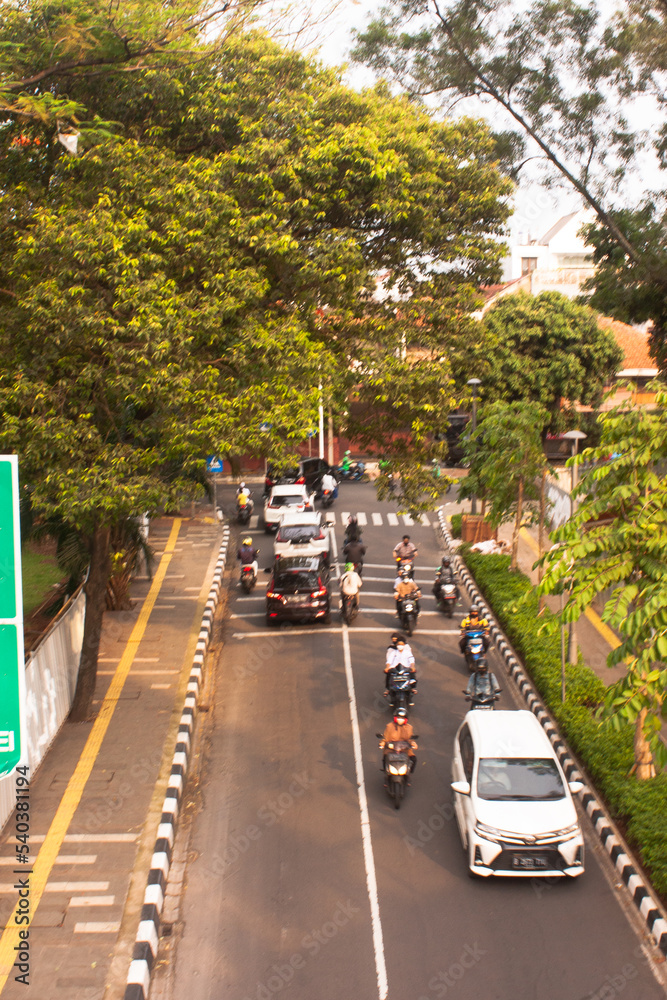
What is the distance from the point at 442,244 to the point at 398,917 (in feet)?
34.2

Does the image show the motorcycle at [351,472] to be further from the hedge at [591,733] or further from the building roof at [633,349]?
the hedge at [591,733]

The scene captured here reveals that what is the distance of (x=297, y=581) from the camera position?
18.5 metres

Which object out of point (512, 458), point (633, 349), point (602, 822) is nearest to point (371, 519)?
point (512, 458)

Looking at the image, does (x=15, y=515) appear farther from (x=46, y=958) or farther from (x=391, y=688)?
(x=391, y=688)

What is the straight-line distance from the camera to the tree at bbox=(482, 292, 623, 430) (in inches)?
1372

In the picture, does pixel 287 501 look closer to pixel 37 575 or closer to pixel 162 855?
pixel 37 575

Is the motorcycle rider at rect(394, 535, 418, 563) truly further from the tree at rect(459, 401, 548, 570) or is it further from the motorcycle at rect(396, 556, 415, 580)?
the tree at rect(459, 401, 548, 570)

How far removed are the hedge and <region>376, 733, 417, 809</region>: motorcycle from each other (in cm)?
239

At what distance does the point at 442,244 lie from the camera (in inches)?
576

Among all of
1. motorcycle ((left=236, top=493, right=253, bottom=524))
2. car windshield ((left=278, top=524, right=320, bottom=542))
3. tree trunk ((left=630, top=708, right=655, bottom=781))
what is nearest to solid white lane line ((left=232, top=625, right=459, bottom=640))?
car windshield ((left=278, top=524, right=320, bottom=542))

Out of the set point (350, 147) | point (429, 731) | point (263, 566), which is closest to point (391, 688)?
point (429, 731)

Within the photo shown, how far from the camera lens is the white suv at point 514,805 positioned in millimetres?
9328

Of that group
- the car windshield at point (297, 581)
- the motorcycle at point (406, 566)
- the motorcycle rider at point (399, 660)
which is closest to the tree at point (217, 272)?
the motorcycle rider at point (399, 660)

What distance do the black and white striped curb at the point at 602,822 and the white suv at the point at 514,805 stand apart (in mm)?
616
